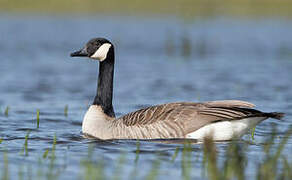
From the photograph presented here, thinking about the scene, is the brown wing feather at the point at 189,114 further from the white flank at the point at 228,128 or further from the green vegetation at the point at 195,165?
the green vegetation at the point at 195,165

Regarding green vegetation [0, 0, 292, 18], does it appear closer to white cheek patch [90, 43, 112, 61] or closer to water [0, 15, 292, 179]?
water [0, 15, 292, 179]

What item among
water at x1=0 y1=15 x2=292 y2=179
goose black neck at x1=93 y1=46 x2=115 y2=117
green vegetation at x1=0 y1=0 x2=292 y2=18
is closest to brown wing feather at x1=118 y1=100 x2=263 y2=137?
water at x1=0 y1=15 x2=292 y2=179

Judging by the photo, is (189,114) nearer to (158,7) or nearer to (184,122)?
(184,122)

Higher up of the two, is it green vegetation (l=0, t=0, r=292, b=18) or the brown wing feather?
green vegetation (l=0, t=0, r=292, b=18)

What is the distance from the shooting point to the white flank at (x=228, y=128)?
814 cm

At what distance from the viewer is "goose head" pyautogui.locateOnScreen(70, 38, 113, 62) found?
9.41m

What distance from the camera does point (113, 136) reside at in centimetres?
875

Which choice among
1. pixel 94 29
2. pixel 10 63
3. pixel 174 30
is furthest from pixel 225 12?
pixel 10 63

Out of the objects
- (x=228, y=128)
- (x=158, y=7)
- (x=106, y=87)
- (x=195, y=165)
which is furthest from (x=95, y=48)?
(x=158, y=7)

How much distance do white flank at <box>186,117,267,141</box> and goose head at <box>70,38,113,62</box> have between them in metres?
2.19

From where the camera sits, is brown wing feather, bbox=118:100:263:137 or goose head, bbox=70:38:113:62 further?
goose head, bbox=70:38:113:62

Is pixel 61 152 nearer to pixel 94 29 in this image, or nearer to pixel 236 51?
pixel 236 51

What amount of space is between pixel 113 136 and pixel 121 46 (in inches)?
625

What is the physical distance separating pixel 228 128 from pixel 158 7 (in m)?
31.5
